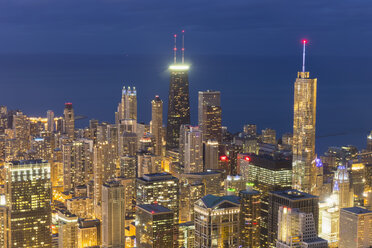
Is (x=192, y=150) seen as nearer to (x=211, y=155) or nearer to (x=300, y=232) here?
Result: (x=211, y=155)

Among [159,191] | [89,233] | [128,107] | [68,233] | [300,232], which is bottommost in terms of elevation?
[89,233]

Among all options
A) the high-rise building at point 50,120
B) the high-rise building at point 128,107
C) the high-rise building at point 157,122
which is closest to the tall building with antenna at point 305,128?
the high-rise building at point 157,122

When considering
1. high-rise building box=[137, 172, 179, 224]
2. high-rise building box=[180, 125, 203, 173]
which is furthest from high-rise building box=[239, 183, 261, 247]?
high-rise building box=[180, 125, 203, 173]

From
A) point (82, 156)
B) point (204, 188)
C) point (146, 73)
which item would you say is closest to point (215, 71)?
point (146, 73)

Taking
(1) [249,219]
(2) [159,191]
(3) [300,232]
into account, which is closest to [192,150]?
(2) [159,191]

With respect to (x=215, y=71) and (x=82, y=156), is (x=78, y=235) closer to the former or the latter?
(x=82, y=156)

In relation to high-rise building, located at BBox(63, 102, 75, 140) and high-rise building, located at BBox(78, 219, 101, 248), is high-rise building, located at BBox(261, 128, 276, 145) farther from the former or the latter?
high-rise building, located at BBox(78, 219, 101, 248)

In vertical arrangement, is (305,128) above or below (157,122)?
above

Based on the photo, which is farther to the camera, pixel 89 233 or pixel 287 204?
pixel 89 233
